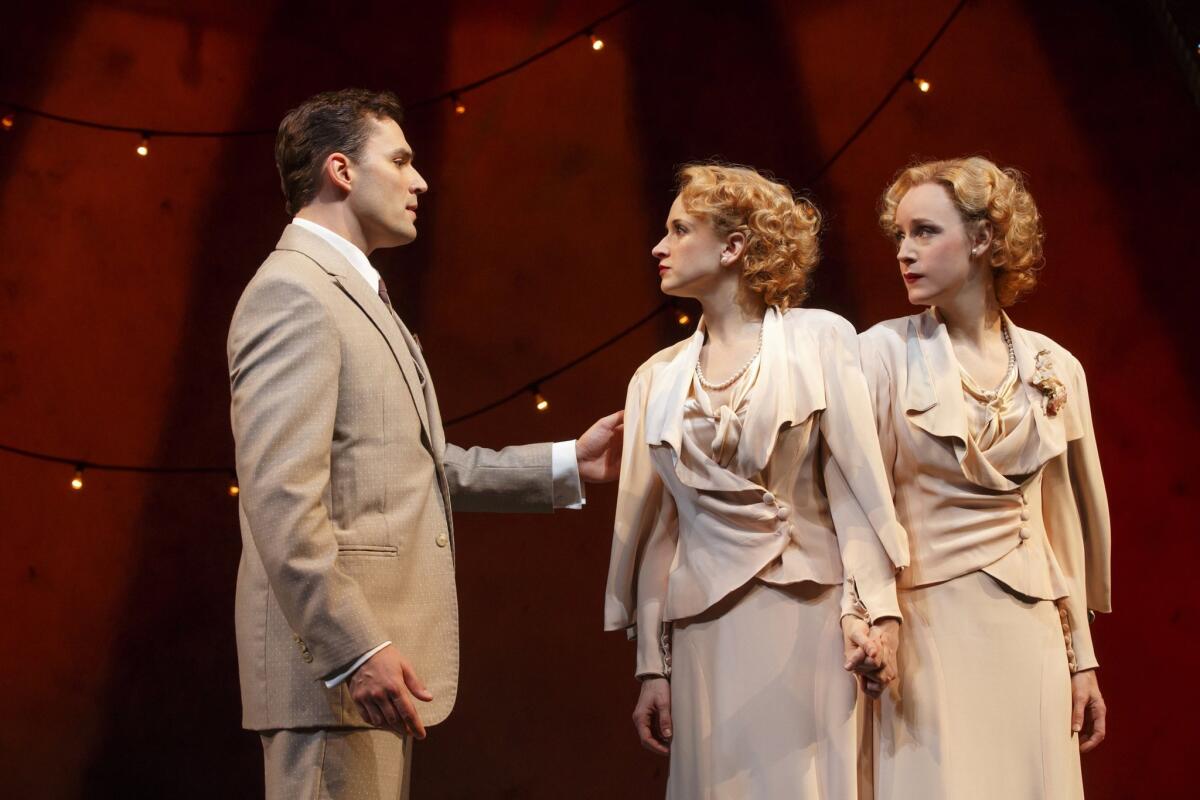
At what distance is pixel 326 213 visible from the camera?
245cm

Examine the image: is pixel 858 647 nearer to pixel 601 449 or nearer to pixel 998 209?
pixel 601 449

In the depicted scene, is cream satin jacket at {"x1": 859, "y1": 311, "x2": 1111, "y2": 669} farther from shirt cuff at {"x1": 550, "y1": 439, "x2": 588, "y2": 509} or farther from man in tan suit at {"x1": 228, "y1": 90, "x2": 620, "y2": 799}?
man in tan suit at {"x1": 228, "y1": 90, "x2": 620, "y2": 799}

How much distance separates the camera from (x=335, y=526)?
2119 millimetres

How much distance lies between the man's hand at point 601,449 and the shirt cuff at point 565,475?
0.19 ft

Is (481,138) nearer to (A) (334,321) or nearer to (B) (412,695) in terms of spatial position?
(A) (334,321)

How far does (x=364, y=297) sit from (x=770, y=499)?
2.83 feet

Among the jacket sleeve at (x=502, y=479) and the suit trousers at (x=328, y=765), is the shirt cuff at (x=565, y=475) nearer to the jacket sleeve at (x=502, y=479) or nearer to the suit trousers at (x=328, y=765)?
the jacket sleeve at (x=502, y=479)

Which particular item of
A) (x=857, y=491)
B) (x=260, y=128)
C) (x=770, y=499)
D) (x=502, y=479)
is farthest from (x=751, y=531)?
(x=260, y=128)

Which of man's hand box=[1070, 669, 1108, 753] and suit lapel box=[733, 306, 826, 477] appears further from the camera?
man's hand box=[1070, 669, 1108, 753]

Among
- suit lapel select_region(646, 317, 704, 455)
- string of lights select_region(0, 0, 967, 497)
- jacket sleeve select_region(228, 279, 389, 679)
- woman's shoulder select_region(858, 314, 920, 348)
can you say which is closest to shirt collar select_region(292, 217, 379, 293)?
jacket sleeve select_region(228, 279, 389, 679)

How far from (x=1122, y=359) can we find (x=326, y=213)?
257cm

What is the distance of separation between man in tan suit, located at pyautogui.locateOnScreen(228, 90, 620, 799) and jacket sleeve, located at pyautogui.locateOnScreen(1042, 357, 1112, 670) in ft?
4.26

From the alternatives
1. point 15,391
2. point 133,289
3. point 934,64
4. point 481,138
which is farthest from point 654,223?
point 15,391

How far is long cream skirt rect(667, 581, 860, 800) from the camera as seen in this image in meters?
2.47
